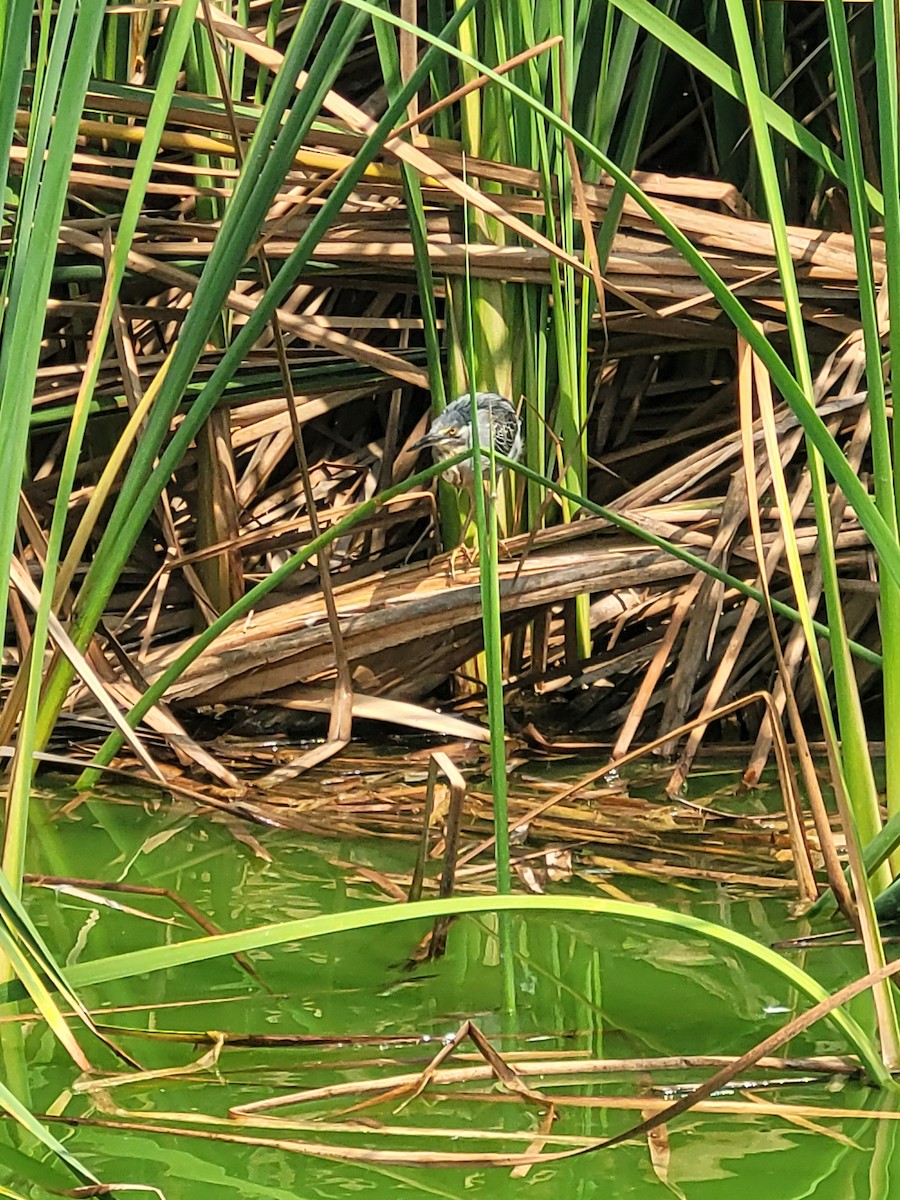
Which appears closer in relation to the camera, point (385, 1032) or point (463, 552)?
point (385, 1032)

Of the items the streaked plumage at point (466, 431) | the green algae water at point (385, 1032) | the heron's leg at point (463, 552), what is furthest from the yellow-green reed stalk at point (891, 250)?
the heron's leg at point (463, 552)

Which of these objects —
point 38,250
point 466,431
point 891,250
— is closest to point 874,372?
point 891,250

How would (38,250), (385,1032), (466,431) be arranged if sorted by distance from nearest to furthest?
1. (38,250)
2. (385,1032)
3. (466,431)

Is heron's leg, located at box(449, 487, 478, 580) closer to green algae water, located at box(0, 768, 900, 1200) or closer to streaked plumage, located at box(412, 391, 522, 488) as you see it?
streaked plumage, located at box(412, 391, 522, 488)

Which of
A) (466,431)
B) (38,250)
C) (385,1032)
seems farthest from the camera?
(466,431)

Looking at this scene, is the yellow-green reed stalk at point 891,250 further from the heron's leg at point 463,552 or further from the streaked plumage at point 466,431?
the heron's leg at point 463,552

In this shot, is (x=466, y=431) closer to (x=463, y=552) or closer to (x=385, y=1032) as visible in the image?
(x=463, y=552)
